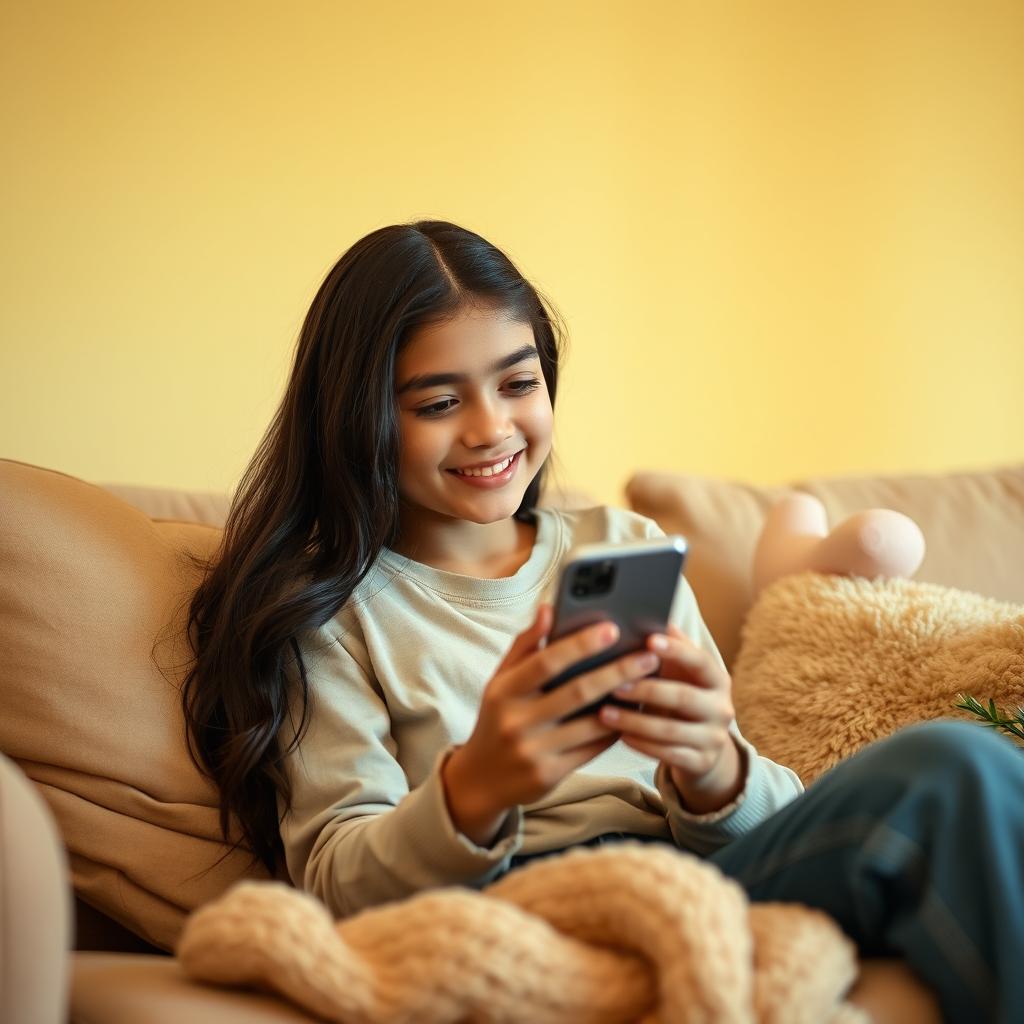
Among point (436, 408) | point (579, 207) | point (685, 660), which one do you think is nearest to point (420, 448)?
point (436, 408)

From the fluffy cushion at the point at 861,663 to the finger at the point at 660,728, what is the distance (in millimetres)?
465

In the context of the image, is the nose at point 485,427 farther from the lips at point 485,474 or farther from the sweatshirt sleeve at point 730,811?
the sweatshirt sleeve at point 730,811

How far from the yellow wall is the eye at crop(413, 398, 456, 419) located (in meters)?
0.72

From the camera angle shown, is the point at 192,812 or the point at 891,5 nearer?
the point at 192,812

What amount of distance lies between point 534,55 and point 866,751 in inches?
61.7

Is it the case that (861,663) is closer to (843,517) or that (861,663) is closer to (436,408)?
(843,517)

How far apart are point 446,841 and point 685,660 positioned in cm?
23

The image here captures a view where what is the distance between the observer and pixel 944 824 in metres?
0.82

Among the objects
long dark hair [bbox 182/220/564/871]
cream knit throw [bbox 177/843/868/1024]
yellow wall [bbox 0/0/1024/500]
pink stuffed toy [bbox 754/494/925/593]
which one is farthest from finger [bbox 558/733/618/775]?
yellow wall [bbox 0/0/1024/500]

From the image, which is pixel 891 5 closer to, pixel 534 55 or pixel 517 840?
pixel 534 55

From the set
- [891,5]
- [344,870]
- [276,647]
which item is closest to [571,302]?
[891,5]

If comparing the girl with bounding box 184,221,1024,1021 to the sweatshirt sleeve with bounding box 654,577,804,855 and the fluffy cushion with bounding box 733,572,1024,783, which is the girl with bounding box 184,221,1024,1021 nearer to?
the sweatshirt sleeve with bounding box 654,577,804,855

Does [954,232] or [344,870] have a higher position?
[954,232]

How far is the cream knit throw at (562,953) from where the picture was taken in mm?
723
